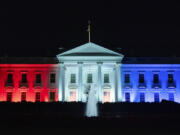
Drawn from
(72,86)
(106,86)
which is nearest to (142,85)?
(106,86)

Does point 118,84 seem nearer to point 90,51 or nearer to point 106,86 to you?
point 106,86

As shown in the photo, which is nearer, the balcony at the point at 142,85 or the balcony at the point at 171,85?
the balcony at the point at 142,85

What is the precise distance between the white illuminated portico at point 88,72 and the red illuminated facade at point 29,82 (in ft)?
6.21

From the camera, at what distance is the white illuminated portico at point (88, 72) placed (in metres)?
42.0

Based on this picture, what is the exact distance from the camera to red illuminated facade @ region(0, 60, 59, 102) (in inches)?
1686

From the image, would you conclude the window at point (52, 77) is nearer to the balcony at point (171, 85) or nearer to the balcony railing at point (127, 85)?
the balcony railing at point (127, 85)

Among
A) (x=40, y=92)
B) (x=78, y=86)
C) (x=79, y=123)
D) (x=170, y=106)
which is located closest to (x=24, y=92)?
(x=40, y=92)

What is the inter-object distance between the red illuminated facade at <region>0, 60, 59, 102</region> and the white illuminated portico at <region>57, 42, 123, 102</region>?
6.21ft

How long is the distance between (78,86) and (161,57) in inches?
581

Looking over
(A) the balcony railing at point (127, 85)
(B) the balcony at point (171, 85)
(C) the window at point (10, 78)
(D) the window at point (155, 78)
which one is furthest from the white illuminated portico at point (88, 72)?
(B) the balcony at point (171, 85)

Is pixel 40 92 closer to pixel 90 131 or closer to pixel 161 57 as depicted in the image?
pixel 161 57

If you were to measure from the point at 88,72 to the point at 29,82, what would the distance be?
30.8 ft

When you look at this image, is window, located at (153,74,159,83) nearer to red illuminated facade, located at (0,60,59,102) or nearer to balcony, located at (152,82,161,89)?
balcony, located at (152,82,161,89)

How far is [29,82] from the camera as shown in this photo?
43281mm
